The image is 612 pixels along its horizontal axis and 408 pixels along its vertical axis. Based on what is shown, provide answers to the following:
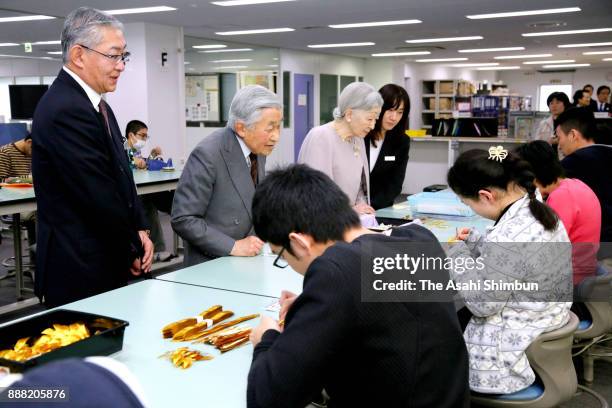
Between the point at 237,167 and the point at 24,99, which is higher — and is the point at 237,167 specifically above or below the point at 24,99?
below

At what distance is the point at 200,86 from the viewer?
10.3 meters

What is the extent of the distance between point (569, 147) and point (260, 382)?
337cm

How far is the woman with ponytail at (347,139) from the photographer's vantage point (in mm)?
3090

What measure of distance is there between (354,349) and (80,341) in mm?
655

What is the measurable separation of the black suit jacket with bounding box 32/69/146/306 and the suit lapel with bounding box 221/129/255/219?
1.59 ft

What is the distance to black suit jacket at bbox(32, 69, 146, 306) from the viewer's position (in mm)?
2010

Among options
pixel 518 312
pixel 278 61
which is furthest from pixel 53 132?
pixel 278 61

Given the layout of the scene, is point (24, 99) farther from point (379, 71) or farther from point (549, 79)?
point (549, 79)

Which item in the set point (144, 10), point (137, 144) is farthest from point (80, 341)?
point (144, 10)

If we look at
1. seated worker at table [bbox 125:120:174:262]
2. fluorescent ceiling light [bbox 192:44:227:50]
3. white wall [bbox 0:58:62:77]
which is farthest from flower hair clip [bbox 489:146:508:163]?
fluorescent ceiling light [bbox 192:44:227:50]

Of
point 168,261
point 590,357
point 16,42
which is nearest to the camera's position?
point 590,357

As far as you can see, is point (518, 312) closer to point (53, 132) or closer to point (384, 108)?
point (53, 132)

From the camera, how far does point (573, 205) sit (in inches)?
107
